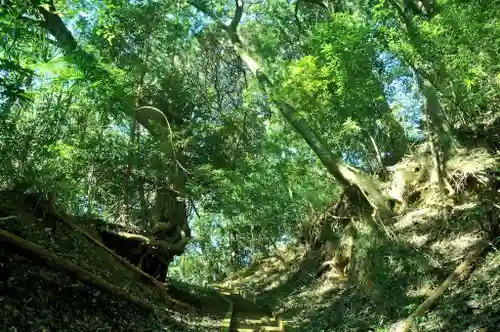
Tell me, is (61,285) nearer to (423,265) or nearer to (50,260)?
(50,260)

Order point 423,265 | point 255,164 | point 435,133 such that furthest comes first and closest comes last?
point 255,164, point 435,133, point 423,265

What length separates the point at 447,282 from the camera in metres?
7.65

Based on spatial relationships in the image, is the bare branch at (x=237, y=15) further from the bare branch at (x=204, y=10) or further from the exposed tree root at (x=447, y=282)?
the exposed tree root at (x=447, y=282)

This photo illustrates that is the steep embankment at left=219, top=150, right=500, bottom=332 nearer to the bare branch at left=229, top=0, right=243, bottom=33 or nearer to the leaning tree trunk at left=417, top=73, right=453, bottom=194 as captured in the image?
the leaning tree trunk at left=417, top=73, right=453, bottom=194

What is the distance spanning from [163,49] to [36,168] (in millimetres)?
7560

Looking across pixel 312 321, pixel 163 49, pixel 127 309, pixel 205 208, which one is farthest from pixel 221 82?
pixel 127 309

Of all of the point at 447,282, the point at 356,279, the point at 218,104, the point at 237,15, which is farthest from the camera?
the point at 218,104

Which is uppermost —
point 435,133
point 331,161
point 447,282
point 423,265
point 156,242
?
point 435,133

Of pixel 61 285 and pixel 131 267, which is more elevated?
pixel 131 267

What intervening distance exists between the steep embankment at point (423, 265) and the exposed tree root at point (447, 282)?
26 mm

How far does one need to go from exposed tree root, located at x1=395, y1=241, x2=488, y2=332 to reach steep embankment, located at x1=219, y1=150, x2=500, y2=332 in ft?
0.08

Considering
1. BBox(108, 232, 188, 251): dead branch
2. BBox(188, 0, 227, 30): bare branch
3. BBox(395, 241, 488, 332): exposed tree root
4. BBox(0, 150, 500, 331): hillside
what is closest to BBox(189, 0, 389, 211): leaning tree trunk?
BBox(0, 150, 500, 331): hillside

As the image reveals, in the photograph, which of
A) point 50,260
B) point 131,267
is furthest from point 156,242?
point 50,260

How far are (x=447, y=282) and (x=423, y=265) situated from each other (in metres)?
1.57
